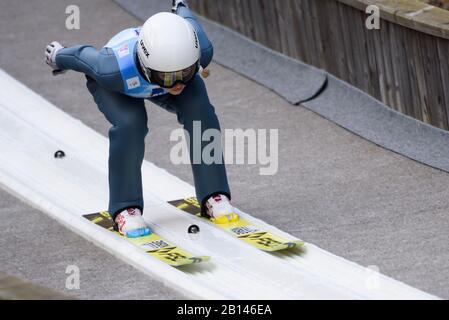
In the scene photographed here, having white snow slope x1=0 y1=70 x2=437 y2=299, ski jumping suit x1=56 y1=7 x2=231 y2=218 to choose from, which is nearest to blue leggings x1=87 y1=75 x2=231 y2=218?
ski jumping suit x1=56 y1=7 x2=231 y2=218

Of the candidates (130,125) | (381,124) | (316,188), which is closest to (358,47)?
(381,124)

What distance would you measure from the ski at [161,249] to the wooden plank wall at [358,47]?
2557 millimetres

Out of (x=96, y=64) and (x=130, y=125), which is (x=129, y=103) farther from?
(x=96, y=64)

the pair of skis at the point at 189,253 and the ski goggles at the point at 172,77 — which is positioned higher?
the ski goggles at the point at 172,77

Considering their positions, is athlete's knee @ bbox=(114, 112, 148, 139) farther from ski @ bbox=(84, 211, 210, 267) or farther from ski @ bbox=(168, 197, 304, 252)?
ski @ bbox=(168, 197, 304, 252)

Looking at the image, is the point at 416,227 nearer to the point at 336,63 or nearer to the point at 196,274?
the point at 196,274

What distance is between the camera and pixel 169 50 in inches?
298

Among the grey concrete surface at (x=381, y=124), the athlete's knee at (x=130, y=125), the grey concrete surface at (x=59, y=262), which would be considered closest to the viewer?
the grey concrete surface at (x=59, y=262)

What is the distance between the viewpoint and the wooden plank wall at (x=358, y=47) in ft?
30.7

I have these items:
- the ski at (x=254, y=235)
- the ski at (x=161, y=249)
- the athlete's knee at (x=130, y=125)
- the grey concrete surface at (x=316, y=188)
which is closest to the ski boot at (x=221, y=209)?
the ski at (x=254, y=235)

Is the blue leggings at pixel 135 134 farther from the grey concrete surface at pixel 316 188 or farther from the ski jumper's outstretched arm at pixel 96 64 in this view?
the grey concrete surface at pixel 316 188

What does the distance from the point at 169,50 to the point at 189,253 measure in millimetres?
1294
